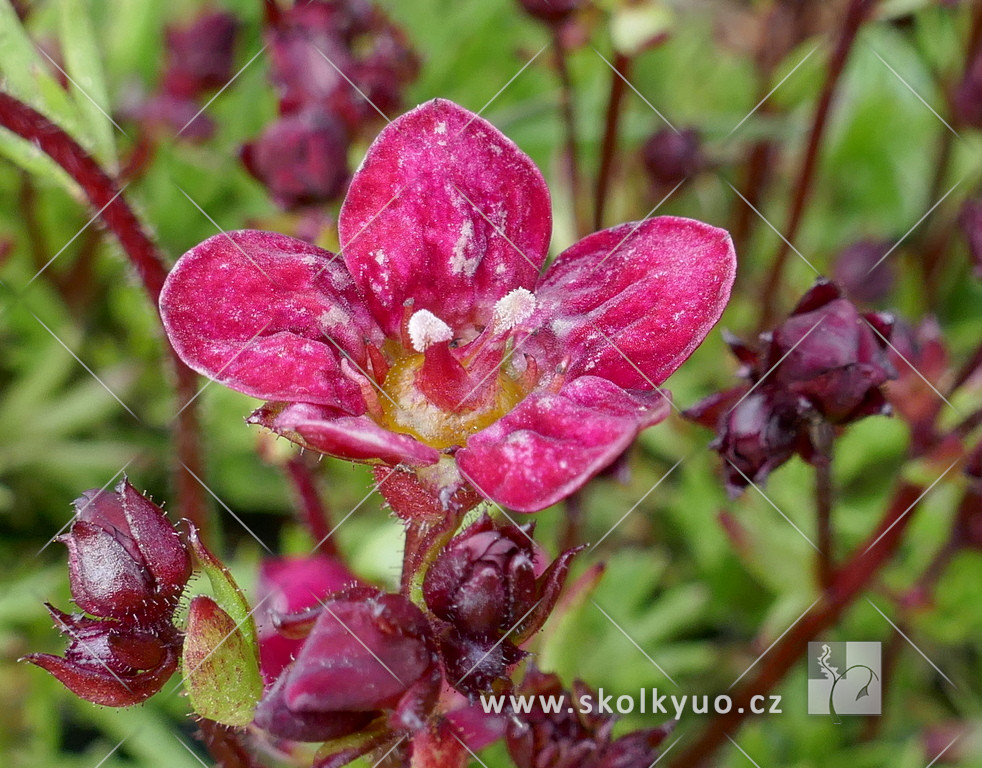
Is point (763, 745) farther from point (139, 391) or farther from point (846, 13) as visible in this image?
point (139, 391)

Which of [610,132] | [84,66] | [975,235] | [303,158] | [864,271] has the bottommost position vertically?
[864,271]

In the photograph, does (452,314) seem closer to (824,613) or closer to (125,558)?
(125,558)

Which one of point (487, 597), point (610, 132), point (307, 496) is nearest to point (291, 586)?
point (307, 496)

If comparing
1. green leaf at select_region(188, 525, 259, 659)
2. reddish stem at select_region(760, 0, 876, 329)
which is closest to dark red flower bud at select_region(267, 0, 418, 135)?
reddish stem at select_region(760, 0, 876, 329)

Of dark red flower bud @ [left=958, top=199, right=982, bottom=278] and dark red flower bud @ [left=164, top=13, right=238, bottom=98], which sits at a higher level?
dark red flower bud @ [left=164, top=13, right=238, bottom=98]

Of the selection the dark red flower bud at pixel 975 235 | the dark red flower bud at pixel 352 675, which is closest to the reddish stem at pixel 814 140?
the dark red flower bud at pixel 975 235

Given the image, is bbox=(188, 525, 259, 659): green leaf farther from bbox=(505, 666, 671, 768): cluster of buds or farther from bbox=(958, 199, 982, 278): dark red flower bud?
bbox=(958, 199, 982, 278): dark red flower bud

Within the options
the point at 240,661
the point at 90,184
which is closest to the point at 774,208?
the point at 90,184
